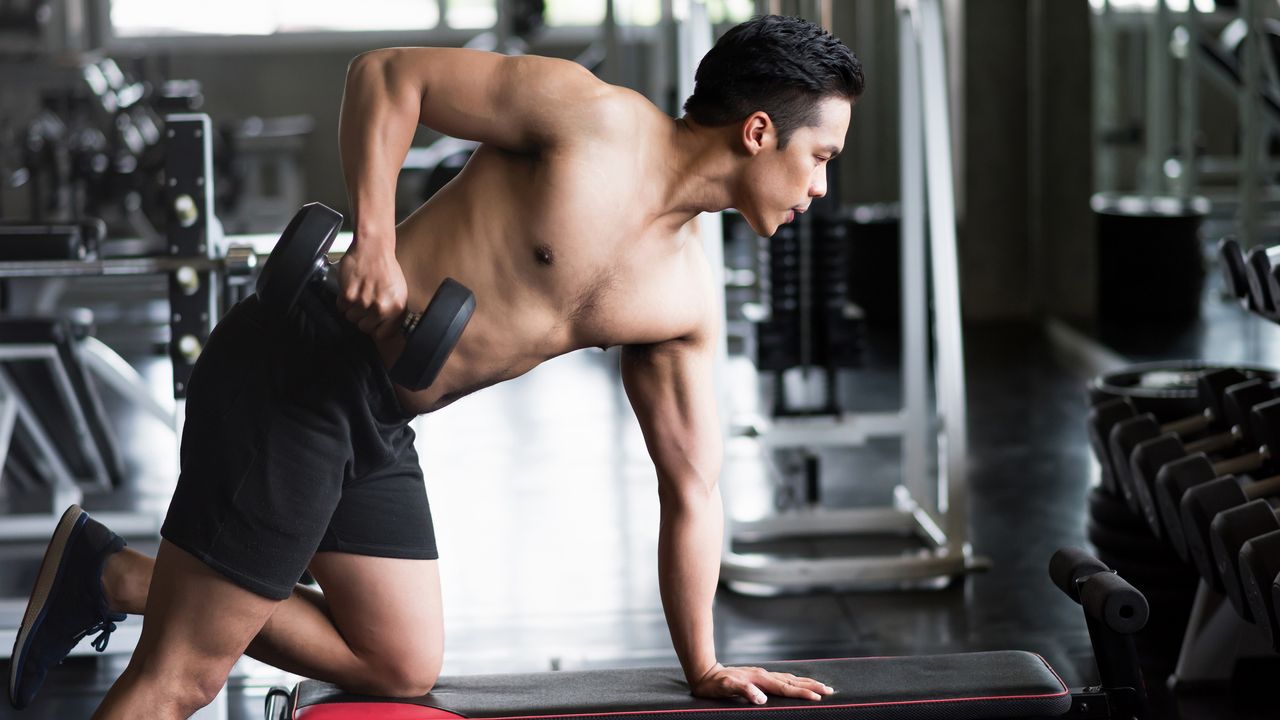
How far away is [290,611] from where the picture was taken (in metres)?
1.91

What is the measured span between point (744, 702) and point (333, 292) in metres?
0.74

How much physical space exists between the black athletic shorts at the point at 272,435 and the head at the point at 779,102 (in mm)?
501

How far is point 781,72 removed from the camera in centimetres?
161

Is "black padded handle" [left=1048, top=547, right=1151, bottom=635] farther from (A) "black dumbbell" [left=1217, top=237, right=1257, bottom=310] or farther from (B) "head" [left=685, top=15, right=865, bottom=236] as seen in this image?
(A) "black dumbbell" [left=1217, top=237, right=1257, bottom=310]

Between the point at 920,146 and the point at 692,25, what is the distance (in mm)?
672

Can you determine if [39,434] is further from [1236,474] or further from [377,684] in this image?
[1236,474]

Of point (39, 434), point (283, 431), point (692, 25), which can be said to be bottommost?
point (39, 434)

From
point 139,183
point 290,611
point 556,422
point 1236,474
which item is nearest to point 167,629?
point 290,611

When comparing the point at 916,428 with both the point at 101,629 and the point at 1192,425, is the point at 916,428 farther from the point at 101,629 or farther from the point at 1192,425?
the point at 101,629

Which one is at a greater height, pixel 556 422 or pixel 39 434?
Result: pixel 39 434

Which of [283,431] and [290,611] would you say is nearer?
[283,431]

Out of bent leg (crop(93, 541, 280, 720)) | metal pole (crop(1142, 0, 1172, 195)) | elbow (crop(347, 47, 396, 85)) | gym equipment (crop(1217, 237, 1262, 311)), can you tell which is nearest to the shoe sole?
bent leg (crop(93, 541, 280, 720))

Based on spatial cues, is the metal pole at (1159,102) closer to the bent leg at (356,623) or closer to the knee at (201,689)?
the bent leg at (356,623)

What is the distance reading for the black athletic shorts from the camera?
168cm
